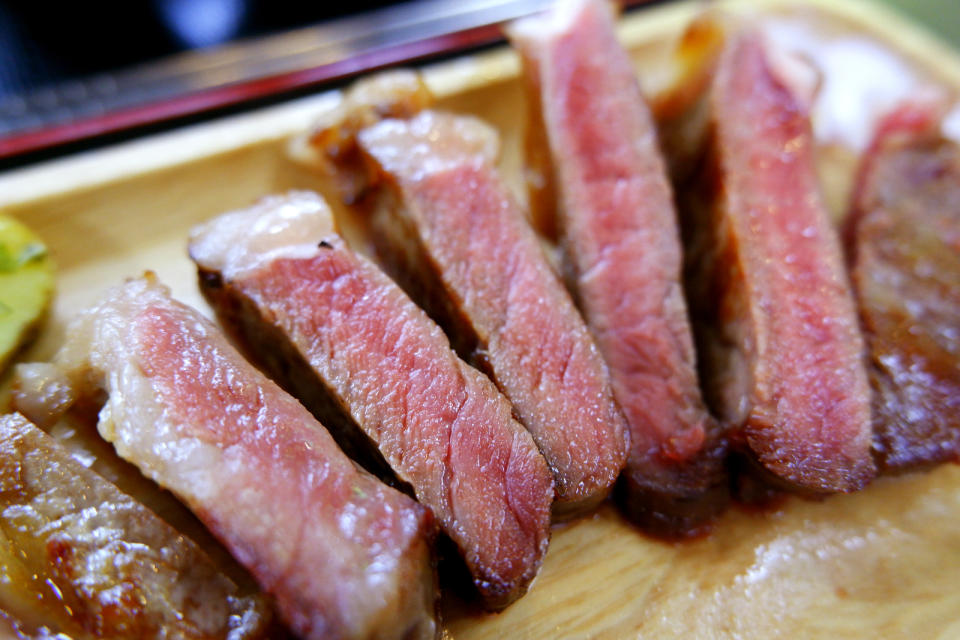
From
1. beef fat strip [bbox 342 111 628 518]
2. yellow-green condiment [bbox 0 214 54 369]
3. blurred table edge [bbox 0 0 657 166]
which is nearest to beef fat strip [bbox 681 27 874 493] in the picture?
beef fat strip [bbox 342 111 628 518]

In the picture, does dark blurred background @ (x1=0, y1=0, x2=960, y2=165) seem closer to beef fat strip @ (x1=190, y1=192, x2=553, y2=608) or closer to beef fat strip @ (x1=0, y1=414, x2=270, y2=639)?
beef fat strip @ (x1=190, y1=192, x2=553, y2=608)

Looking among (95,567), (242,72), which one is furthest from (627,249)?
(242,72)

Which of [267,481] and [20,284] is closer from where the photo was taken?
[267,481]

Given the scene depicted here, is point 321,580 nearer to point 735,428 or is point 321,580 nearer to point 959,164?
point 735,428

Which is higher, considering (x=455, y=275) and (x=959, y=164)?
(x=455, y=275)

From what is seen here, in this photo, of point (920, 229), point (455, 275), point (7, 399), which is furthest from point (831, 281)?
point (7, 399)

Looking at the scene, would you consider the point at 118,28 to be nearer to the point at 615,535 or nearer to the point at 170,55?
the point at 170,55
